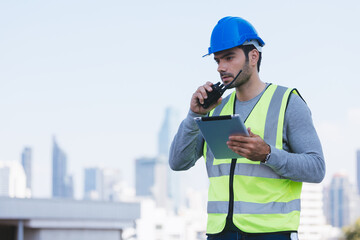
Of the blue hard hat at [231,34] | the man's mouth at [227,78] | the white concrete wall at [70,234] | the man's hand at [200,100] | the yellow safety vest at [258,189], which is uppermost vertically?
the blue hard hat at [231,34]

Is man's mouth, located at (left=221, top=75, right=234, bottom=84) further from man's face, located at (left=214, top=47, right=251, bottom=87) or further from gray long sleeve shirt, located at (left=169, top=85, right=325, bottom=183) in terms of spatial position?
gray long sleeve shirt, located at (left=169, top=85, right=325, bottom=183)

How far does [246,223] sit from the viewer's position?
2.83 metres

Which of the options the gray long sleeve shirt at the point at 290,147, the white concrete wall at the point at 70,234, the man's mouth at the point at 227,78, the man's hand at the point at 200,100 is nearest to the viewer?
the gray long sleeve shirt at the point at 290,147

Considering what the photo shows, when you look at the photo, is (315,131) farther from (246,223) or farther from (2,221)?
(2,221)

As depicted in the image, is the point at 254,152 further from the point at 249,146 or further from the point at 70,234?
the point at 70,234

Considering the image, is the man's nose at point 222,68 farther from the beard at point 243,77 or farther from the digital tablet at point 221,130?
the digital tablet at point 221,130

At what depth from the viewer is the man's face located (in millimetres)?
2959

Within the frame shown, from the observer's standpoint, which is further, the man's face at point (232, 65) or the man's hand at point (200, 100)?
the man's face at point (232, 65)

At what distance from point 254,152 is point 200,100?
0.36 meters

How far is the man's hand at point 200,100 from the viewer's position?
112 inches

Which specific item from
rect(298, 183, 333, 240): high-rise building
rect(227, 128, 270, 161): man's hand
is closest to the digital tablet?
rect(227, 128, 270, 161): man's hand

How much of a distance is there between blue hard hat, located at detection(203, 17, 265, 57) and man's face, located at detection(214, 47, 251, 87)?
29mm

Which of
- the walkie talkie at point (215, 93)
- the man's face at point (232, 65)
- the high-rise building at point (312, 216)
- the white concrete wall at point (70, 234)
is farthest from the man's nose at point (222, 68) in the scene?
the high-rise building at point (312, 216)

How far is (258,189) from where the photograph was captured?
2852 millimetres
